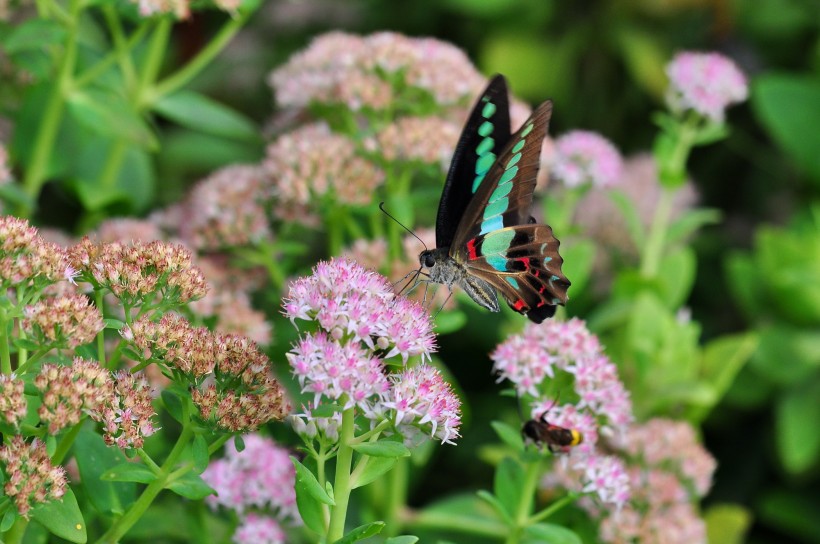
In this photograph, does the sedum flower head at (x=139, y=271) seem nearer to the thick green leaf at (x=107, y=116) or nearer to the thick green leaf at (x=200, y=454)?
the thick green leaf at (x=200, y=454)

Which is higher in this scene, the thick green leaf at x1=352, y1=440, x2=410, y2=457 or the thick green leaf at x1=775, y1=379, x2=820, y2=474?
the thick green leaf at x1=775, y1=379, x2=820, y2=474

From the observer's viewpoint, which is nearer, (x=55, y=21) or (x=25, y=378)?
(x=25, y=378)

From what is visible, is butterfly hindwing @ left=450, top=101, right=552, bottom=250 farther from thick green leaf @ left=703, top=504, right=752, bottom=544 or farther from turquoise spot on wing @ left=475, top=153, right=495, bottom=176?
thick green leaf @ left=703, top=504, right=752, bottom=544

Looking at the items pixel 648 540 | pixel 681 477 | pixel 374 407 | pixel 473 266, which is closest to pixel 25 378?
pixel 374 407

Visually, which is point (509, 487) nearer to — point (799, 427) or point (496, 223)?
point (496, 223)

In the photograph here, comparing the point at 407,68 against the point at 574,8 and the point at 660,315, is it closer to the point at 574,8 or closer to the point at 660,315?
the point at 660,315

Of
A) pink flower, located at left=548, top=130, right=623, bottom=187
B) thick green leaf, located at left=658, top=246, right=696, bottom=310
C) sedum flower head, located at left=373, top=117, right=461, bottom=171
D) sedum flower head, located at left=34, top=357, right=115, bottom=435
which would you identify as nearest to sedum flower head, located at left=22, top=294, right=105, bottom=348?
sedum flower head, located at left=34, top=357, right=115, bottom=435
